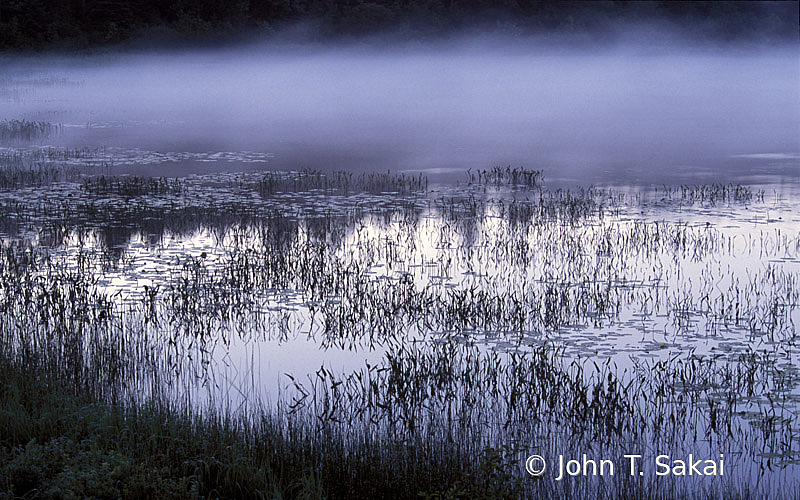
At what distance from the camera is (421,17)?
71812 millimetres

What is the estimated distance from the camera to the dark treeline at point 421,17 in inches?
2628

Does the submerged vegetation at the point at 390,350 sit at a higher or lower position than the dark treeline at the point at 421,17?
lower

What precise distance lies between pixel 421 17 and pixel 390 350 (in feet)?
217

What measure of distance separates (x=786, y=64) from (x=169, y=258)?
62.5 m

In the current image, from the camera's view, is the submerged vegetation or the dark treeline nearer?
the submerged vegetation

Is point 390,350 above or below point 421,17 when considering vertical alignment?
below

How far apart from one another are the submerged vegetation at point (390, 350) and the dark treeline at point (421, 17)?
54.2 metres

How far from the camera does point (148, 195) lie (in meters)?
18.2

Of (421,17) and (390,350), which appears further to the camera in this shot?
(421,17)

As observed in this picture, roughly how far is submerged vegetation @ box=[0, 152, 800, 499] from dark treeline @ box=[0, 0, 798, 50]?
2136 inches

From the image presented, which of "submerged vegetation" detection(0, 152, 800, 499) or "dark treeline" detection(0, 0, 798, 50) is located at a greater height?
"dark treeline" detection(0, 0, 798, 50)

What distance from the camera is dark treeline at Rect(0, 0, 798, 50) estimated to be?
219 ft

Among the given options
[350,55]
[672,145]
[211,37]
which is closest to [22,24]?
[211,37]

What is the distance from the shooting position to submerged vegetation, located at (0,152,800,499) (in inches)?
230
